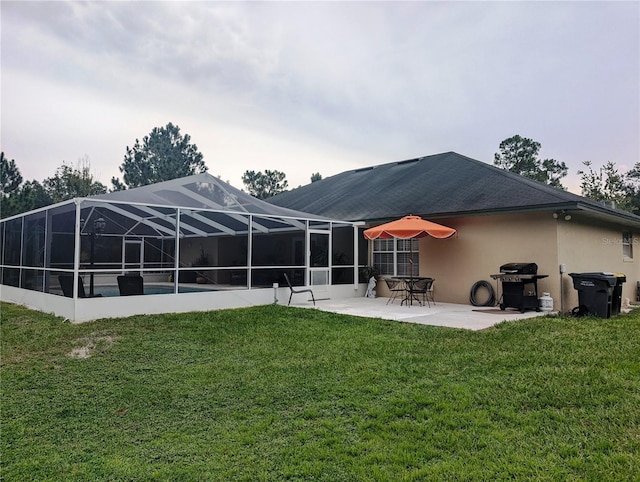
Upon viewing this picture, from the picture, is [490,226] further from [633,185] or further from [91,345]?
[633,185]

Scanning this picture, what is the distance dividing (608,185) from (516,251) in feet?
76.6

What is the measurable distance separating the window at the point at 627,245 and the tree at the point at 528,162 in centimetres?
2073

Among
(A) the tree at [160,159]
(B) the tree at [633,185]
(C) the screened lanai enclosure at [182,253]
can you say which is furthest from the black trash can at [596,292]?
(A) the tree at [160,159]

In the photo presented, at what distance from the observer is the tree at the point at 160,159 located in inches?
1236

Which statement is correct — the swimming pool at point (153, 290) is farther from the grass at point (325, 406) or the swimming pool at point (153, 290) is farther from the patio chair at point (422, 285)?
the patio chair at point (422, 285)

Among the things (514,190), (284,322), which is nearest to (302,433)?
(284,322)

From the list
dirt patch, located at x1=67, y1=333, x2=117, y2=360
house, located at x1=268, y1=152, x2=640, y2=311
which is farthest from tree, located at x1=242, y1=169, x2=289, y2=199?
dirt patch, located at x1=67, y1=333, x2=117, y2=360

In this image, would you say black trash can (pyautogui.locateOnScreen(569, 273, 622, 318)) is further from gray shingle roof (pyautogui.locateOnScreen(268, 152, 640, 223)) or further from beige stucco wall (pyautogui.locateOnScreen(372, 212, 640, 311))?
gray shingle roof (pyautogui.locateOnScreen(268, 152, 640, 223))

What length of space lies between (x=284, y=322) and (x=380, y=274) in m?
5.92

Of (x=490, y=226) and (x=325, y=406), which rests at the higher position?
(x=490, y=226)

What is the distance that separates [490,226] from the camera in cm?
1106

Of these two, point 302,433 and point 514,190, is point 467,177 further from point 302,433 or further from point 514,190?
point 302,433

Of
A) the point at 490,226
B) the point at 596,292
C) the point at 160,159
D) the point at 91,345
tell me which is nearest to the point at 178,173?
the point at 160,159

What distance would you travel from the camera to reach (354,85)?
45.2 ft
